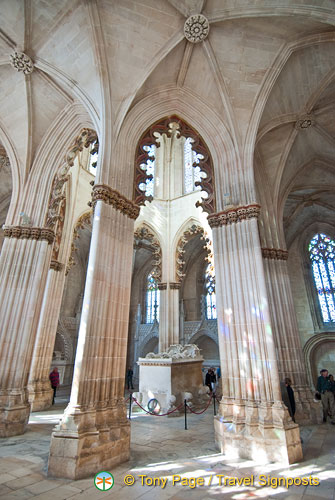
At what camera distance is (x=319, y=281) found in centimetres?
1678

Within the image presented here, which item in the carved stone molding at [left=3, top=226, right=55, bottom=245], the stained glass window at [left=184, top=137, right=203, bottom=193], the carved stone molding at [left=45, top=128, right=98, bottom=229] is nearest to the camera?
the carved stone molding at [left=3, top=226, right=55, bottom=245]

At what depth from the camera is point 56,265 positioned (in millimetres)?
11227

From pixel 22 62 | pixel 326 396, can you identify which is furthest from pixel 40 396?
pixel 22 62

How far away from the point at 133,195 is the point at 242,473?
6.02 metres

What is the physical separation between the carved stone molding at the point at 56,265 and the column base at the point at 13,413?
5341 millimetres

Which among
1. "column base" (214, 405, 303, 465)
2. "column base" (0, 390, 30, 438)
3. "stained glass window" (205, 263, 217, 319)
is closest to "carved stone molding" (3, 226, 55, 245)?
"column base" (0, 390, 30, 438)

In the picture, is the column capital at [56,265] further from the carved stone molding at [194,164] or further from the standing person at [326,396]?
the standing person at [326,396]

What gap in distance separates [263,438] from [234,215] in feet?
15.6

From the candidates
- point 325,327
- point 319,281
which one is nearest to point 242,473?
point 325,327

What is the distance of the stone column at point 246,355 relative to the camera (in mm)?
4945

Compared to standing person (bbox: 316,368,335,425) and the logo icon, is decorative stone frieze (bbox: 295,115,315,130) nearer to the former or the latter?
standing person (bbox: 316,368,335,425)

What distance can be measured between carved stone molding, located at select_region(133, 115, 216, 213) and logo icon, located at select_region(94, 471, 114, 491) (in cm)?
546

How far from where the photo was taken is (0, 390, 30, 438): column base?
6225mm

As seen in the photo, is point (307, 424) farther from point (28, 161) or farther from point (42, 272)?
point (28, 161)
